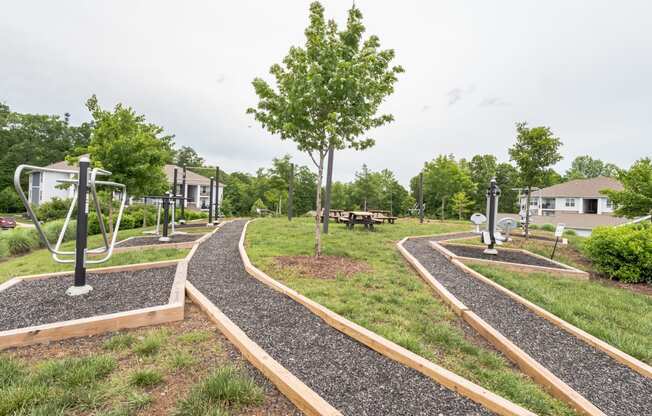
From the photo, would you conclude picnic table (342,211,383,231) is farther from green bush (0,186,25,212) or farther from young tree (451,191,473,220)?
green bush (0,186,25,212)

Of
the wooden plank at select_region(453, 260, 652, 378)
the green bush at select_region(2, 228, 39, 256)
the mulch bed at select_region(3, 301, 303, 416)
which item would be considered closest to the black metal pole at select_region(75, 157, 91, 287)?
the mulch bed at select_region(3, 301, 303, 416)

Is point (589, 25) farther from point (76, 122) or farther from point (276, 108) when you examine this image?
point (76, 122)

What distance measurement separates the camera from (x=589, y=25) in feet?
32.7

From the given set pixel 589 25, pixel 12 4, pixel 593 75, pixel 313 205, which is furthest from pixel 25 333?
pixel 313 205

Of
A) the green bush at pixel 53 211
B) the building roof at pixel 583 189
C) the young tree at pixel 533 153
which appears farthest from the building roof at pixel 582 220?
the green bush at pixel 53 211

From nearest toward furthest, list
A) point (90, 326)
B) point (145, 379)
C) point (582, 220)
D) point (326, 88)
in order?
point (145, 379) < point (90, 326) < point (326, 88) < point (582, 220)

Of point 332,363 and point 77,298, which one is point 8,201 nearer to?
point 77,298

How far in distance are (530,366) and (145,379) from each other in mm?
Answer: 3715

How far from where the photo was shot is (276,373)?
7.93ft

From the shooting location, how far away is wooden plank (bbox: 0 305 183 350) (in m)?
2.89

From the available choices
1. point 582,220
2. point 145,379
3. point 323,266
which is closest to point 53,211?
point 323,266

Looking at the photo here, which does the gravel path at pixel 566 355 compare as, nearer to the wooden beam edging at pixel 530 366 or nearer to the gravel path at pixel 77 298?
the wooden beam edging at pixel 530 366

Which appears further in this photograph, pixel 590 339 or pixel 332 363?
pixel 590 339

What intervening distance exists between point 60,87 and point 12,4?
1007cm
